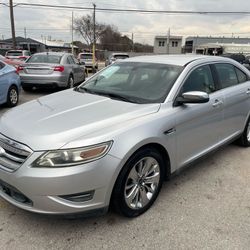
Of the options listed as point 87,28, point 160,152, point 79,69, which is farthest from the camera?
point 87,28

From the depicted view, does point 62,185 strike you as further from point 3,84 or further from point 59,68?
point 59,68

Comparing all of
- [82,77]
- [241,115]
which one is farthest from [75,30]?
[241,115]

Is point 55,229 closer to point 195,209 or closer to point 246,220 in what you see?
point 195,209

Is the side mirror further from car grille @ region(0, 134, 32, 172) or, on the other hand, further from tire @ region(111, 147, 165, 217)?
car grille @ region(0, 134, 32, 172)

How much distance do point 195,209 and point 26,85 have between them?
29.7 ft

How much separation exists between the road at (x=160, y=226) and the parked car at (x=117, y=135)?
0.23m

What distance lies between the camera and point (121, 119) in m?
3.00

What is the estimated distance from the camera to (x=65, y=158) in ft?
8.49

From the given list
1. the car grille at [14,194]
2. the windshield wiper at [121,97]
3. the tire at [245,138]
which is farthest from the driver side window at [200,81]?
the car grille at [14,194]

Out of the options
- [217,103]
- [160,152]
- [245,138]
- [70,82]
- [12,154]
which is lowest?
[70,82]

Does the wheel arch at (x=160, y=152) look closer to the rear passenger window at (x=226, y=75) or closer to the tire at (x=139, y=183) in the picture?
the tire at (x=139, y=183)

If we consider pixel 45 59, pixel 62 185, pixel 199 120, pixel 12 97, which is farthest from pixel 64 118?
pixel 45 59

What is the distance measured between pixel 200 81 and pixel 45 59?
8.64m

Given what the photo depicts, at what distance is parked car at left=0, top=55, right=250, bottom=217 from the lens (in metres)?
2.60
